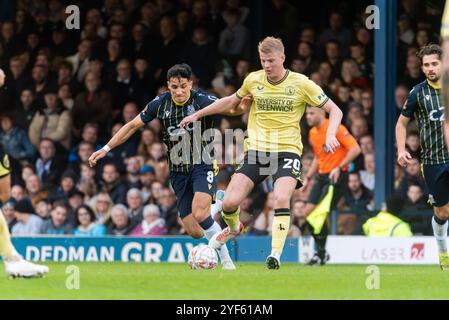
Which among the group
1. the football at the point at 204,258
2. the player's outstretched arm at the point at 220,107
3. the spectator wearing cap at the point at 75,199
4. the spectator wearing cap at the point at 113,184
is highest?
the player's outstretched arm at the point at 220,107

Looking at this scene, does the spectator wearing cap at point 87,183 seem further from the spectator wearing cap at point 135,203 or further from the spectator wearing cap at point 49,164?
the spectator wearing cap at point 135,203

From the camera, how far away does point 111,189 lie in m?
18.0

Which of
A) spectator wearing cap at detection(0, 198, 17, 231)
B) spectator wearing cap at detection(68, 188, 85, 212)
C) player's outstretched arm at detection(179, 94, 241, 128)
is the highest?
player's outstretched arm at detection(179, 94, 241, 128)

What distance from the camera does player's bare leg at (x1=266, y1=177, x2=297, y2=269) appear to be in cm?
1141

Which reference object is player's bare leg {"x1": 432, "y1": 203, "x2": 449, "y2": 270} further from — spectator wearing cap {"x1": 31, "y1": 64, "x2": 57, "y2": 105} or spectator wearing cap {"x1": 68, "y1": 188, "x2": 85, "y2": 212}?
spectator wearing cap {"x1": 31, "y1": 64, "x2": 57, "y2": 105}

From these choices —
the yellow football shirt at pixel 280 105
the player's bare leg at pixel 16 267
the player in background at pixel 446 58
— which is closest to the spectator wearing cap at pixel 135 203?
the yellow football shirt at pixel 280 105

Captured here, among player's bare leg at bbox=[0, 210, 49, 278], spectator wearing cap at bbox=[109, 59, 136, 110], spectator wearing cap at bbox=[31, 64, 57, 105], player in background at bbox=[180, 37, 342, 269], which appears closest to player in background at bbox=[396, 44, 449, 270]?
player in background at bbox=[180, 37, 342, 269]

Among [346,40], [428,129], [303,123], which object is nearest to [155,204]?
[303,123]

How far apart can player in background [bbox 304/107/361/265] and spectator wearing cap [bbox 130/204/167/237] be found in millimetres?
2666

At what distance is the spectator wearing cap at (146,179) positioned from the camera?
695 inches

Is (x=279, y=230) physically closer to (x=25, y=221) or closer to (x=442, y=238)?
(x=442, y=238)

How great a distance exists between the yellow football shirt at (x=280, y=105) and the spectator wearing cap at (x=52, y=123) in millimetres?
7639

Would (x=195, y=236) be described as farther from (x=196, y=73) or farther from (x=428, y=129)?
(x=196, y=73)

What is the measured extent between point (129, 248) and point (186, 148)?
11.4ft
